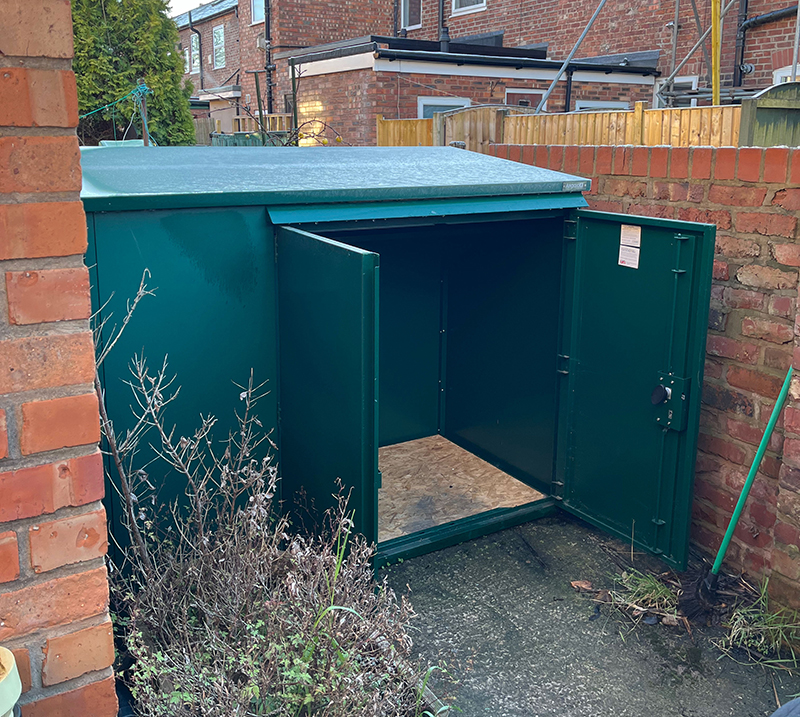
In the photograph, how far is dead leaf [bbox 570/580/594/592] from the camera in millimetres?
4449

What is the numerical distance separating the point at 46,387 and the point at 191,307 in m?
2.20

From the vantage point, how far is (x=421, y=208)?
4.27m

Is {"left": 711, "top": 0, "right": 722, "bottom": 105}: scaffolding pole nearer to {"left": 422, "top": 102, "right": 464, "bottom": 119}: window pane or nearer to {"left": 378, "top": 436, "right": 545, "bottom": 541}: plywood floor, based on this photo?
{"left": 378, "top": 436, "right": 545, "bottom": 541}: plywood floor

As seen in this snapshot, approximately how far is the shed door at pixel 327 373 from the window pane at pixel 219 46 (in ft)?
89.8

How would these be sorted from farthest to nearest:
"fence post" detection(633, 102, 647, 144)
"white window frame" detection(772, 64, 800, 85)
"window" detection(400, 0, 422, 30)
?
"window" detection(400, 0, 422, 30) < "white window frame" detection(772, 64, 800, 85) < "fence post" detection(633, 102, 647, 144)

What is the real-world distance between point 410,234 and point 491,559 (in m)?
2.28

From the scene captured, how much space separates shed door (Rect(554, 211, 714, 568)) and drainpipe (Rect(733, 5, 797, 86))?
33.3 feet

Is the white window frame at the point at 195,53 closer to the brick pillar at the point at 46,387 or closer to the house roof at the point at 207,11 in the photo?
the house roof at the point at 207,11

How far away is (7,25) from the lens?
157cm

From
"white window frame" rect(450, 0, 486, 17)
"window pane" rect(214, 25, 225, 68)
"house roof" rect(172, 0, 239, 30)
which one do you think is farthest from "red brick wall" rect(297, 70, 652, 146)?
"window pane" rect(214, 25, 225, 68)

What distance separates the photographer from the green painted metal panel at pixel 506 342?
5199mm

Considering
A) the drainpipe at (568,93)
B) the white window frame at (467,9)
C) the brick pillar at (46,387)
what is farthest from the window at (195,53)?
the brick pillar at (46,387)

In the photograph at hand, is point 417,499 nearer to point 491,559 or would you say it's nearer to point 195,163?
point 491,559

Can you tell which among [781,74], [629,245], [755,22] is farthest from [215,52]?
[629,245]
